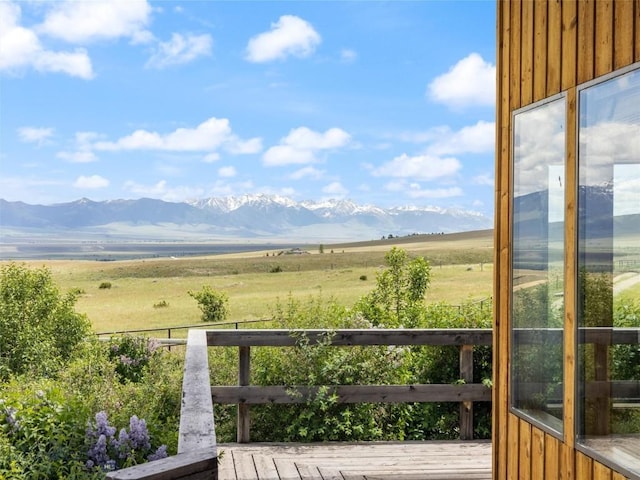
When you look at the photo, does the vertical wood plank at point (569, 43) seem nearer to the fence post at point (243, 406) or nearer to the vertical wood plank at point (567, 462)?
the vertical wood plank at point (567, 462)

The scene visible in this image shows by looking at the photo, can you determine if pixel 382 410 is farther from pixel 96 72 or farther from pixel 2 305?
pixel 96 72

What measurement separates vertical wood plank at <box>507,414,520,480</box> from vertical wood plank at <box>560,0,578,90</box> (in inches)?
69.3

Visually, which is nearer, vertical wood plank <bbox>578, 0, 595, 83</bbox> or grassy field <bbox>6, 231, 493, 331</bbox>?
vertical wood plank <bbox>578, 0, 595, 83</bbox>

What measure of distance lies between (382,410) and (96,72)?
150m

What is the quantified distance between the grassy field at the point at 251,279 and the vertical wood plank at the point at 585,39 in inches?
1488

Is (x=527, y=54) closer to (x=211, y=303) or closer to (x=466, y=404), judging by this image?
(x=466, y=404)

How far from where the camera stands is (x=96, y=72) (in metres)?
142

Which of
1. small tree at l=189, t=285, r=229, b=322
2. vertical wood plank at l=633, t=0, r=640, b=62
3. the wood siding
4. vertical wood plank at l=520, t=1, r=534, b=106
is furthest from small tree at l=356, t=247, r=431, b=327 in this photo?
small tree at l=189, t=285, r=229, b=322

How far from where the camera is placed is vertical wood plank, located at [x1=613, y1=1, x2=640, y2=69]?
260cm

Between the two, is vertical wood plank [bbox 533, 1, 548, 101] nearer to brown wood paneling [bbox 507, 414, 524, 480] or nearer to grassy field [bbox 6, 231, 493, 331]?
brown wood paneling [bbox 507, 414, 524, 480]

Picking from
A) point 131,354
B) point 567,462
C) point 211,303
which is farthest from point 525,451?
point 211,303

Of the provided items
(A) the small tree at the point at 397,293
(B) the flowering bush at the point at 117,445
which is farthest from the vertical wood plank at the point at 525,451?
(A) the small tree at the point at 397,293

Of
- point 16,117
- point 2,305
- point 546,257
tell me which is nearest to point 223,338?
point 546,257

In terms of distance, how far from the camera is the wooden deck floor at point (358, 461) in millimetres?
4039
